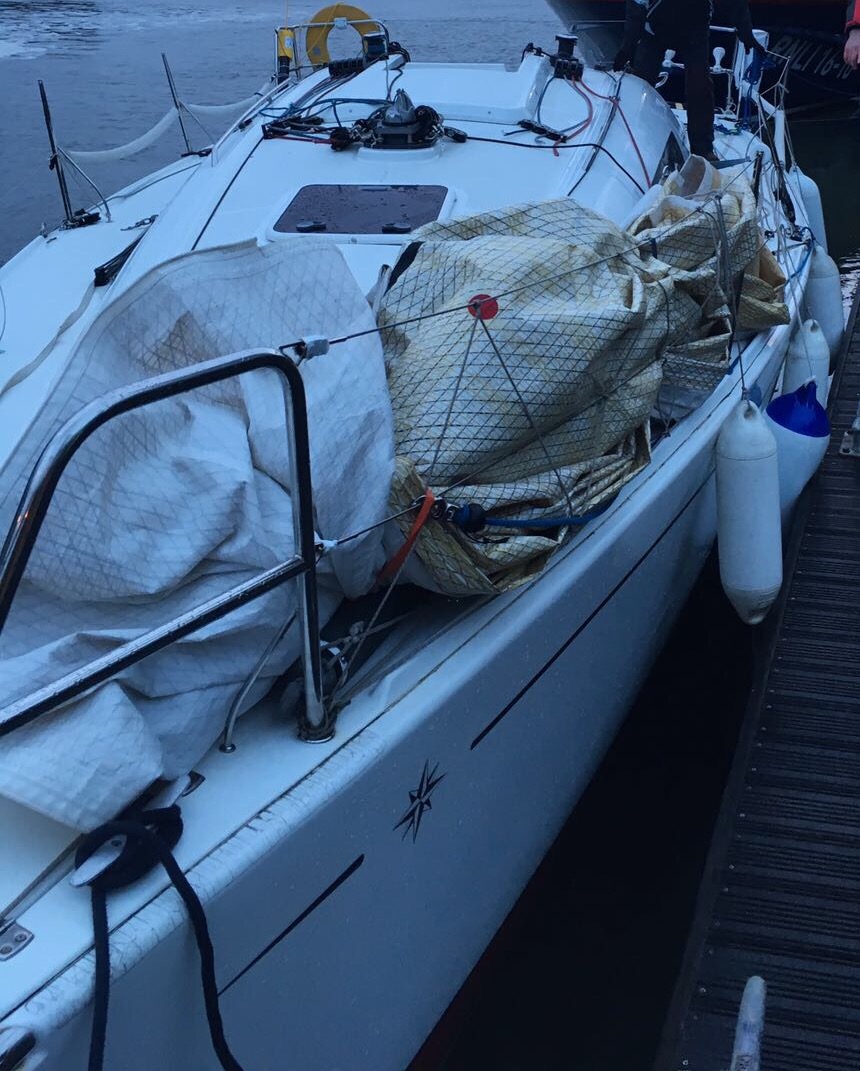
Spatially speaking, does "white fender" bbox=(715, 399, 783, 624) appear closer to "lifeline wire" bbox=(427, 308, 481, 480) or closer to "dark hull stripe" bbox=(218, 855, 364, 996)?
"lifeline wire" bbox=(427, 308, 481, 480)

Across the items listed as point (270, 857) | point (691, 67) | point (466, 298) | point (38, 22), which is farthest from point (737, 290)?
point (38, 22)

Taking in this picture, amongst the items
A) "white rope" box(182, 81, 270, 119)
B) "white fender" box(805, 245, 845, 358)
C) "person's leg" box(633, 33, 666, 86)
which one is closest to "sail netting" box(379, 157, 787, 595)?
"white fender" box(805, 245, 845, 358)

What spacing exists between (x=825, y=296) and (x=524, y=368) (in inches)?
144

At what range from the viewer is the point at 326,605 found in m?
2.17

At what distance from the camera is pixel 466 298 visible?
2.44 meters

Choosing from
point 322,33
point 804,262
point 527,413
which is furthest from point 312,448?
point 322,33

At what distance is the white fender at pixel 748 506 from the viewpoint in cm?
321

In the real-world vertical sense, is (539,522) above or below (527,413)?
below

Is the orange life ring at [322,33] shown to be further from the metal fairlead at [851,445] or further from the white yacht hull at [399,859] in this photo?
the white yacht hull at [399,859]

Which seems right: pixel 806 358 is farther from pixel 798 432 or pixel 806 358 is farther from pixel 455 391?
pixel 455 391

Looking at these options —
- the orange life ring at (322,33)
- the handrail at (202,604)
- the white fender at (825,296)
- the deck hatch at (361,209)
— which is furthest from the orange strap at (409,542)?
the orange life ring at (322,33)

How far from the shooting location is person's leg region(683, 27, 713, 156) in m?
5.21

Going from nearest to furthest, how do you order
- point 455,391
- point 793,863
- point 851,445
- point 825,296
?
point 455,391, point 793,863, point 851,445, point 825,296

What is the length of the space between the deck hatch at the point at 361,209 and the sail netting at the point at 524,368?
0.90 metres
